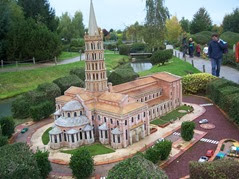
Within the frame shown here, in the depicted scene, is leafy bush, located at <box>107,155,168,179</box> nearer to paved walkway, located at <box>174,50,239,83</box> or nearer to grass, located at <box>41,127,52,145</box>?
grass, located at <box>41,127,52,145</box>

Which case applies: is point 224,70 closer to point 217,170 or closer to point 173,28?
point 217,170

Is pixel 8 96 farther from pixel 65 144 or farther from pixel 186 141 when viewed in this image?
pixel 186 141

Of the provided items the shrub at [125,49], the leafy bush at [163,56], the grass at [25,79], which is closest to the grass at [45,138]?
the grass at [25,79]

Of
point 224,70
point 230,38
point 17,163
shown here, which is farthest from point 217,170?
point 230,38

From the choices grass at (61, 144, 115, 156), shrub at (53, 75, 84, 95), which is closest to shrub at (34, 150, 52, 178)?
grass at (61, 144, 115, 156)

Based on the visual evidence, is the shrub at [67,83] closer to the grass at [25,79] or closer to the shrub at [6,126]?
the grass at [25,79]

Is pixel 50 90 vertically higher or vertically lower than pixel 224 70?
lower
